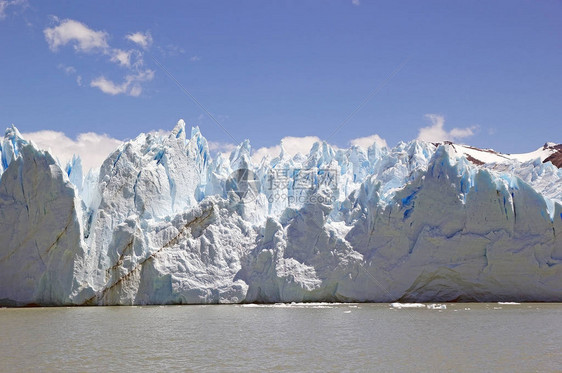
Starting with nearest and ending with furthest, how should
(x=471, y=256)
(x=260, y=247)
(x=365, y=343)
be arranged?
1. (x=365, y=343)
2. (x=471, y=256)
3. (x=260, y=247)

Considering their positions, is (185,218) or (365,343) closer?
(365,343)

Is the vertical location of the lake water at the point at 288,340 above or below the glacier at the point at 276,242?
below

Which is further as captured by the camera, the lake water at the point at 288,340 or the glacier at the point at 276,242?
the glacier at the point at 276,242

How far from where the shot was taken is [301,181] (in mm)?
21219

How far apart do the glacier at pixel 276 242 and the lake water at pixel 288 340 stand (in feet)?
6.40

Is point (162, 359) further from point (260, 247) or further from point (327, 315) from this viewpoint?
point (260, 247)

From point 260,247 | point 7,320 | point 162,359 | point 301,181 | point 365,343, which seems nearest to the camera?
point 162,359

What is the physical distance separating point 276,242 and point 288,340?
8142 millimetres

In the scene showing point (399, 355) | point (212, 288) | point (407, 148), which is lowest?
point (399, 355)

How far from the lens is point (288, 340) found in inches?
431

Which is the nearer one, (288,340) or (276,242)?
(288,340)

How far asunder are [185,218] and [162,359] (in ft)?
33.8

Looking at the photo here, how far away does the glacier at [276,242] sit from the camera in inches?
711

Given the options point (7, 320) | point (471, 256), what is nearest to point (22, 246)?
point (7, 320)
